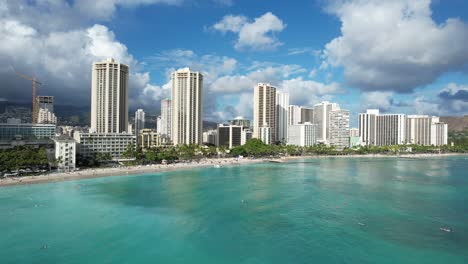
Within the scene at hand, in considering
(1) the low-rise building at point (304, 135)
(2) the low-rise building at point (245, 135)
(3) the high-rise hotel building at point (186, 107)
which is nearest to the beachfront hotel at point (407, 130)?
(1) the low-rise building at point (304, 135)

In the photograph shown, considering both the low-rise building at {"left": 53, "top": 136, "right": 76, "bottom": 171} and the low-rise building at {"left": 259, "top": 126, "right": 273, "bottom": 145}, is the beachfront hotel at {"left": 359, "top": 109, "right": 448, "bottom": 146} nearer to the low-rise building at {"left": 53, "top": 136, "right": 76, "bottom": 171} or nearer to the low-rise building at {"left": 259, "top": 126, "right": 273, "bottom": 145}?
the low-rise building at {"left": 259, "top": 126, "right": 273, "bottom": 145}

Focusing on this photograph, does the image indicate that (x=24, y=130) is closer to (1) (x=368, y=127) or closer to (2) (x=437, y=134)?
(1) (x=368, y=127)

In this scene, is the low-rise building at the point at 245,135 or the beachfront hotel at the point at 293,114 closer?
the low-rise building at the point at 245,135

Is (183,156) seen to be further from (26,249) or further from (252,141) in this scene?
(26,249)

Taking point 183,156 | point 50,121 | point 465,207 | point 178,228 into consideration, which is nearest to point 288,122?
point 183,156

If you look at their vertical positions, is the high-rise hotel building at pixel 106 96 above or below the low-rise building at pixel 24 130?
above

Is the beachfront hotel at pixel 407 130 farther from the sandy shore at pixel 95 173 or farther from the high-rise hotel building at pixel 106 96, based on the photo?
the high-rise hotel building at pixel 106 96

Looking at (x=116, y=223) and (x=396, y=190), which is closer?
(x=116, y=223)

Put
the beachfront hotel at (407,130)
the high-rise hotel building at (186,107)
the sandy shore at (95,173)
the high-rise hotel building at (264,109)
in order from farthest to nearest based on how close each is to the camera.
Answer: the beachfront hotel at (407,130) → the high-rise hotel building at (264,109) → the high-rise hotel building at (186,107) → the sandy shore at (95,173)

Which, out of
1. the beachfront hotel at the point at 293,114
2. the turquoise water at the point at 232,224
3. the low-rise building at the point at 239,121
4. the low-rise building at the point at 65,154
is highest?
the beachfront hotel at the point at 293,114
